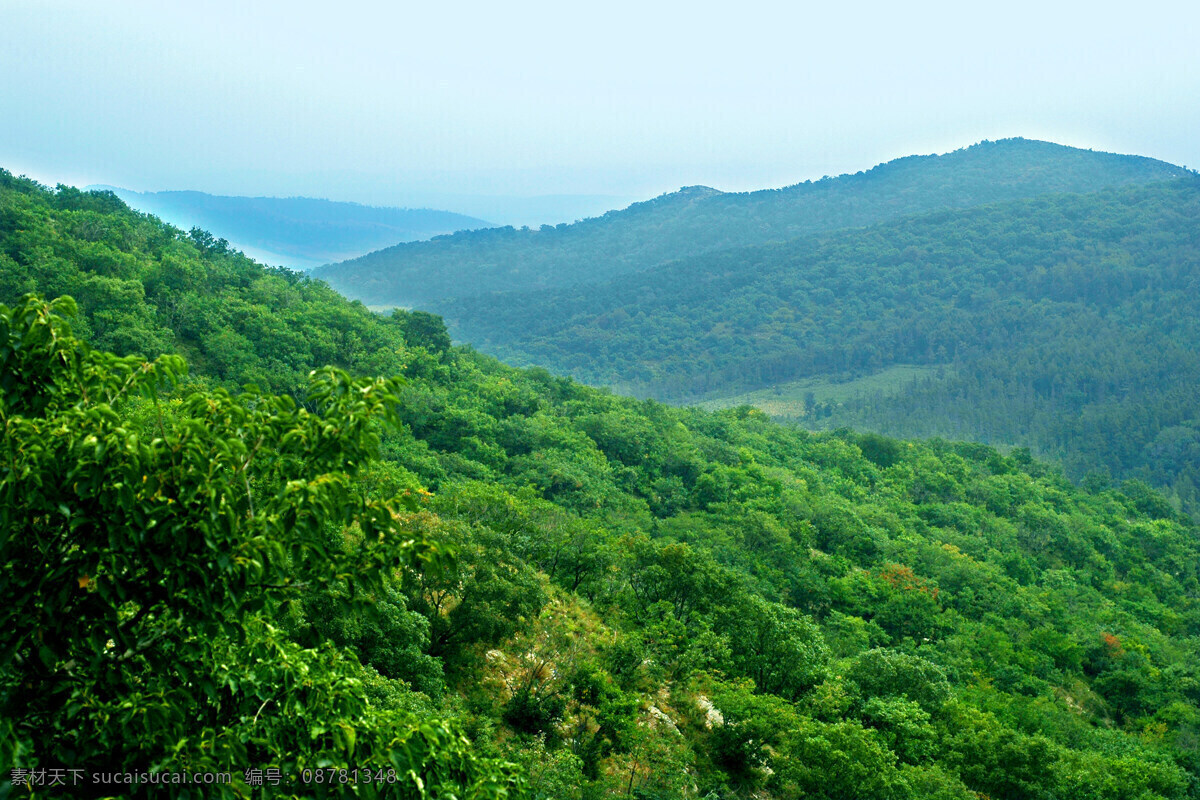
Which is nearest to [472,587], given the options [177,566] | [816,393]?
[177,566]

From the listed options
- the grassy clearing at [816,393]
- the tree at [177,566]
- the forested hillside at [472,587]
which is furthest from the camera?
the grassy clearing at [816,393]

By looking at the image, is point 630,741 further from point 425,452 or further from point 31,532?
point 425,452

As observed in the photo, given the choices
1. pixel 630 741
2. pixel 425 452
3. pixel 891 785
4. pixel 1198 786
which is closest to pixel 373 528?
pixel 630 741

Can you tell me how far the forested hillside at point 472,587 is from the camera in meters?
4.39

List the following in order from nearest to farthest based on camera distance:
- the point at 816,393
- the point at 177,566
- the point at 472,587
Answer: the point at 177,566, the point at 472,587, the point at 816,393

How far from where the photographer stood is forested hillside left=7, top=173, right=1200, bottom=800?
439 cm

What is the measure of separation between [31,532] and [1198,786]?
117ft

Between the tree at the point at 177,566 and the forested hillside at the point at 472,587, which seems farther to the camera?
the forested hillside at the point at 472,587

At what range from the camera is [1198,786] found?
2727cm

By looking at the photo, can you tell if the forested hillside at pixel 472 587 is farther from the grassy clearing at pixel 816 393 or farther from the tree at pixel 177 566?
the grassy clearing at pixel 816 393

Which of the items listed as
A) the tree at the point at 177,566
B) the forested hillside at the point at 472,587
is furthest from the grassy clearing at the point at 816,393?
the tree at the point at 177,566

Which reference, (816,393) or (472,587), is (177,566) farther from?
(816,393)

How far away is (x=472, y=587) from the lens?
755 inches

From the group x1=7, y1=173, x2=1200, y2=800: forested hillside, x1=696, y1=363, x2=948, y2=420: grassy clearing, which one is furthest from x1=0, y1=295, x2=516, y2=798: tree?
x1=696, y1=363, x2=948, y2=420: grassy clearing
